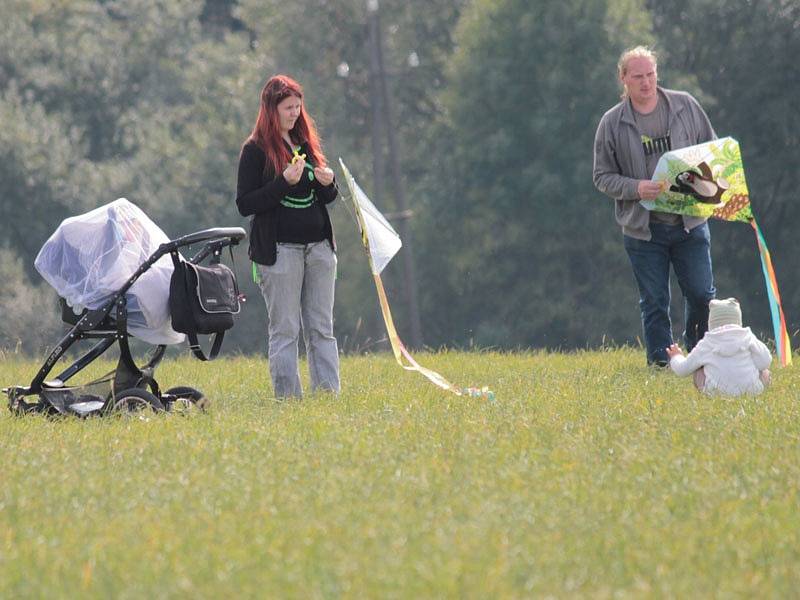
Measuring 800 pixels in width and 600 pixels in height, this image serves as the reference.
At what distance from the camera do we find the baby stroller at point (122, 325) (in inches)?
331

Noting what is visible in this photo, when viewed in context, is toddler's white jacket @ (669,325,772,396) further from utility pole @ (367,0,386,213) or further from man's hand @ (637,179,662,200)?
utility pole @ (367,0,386,213)

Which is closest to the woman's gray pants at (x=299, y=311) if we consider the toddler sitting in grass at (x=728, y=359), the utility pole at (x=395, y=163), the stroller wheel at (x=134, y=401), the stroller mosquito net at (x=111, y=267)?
the stroller mosquito net at (x=111, y=267)

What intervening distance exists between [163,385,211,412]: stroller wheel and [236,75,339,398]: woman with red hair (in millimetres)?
477

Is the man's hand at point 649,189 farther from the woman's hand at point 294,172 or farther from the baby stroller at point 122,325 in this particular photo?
the baby stroller at point 122,325

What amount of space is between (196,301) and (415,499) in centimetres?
284

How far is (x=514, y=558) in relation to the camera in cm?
490

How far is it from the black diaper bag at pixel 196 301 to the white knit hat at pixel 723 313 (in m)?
2.62

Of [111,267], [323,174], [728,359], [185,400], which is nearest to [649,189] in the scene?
[728,359]

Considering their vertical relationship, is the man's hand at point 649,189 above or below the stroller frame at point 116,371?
above

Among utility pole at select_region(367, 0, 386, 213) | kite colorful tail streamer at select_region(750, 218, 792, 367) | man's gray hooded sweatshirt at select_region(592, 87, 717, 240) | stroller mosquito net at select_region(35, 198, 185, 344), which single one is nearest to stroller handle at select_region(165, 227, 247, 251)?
stroller mosquito net at select_region(35, 198, 185, 344)

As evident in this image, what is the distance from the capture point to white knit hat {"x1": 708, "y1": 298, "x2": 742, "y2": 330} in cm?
844

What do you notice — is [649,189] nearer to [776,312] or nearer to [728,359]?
[776,312]

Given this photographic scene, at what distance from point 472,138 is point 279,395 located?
95.2 ft

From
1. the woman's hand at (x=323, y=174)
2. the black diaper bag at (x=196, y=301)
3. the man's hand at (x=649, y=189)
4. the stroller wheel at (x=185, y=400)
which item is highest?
the woman's hand at (x=323, y=174)
